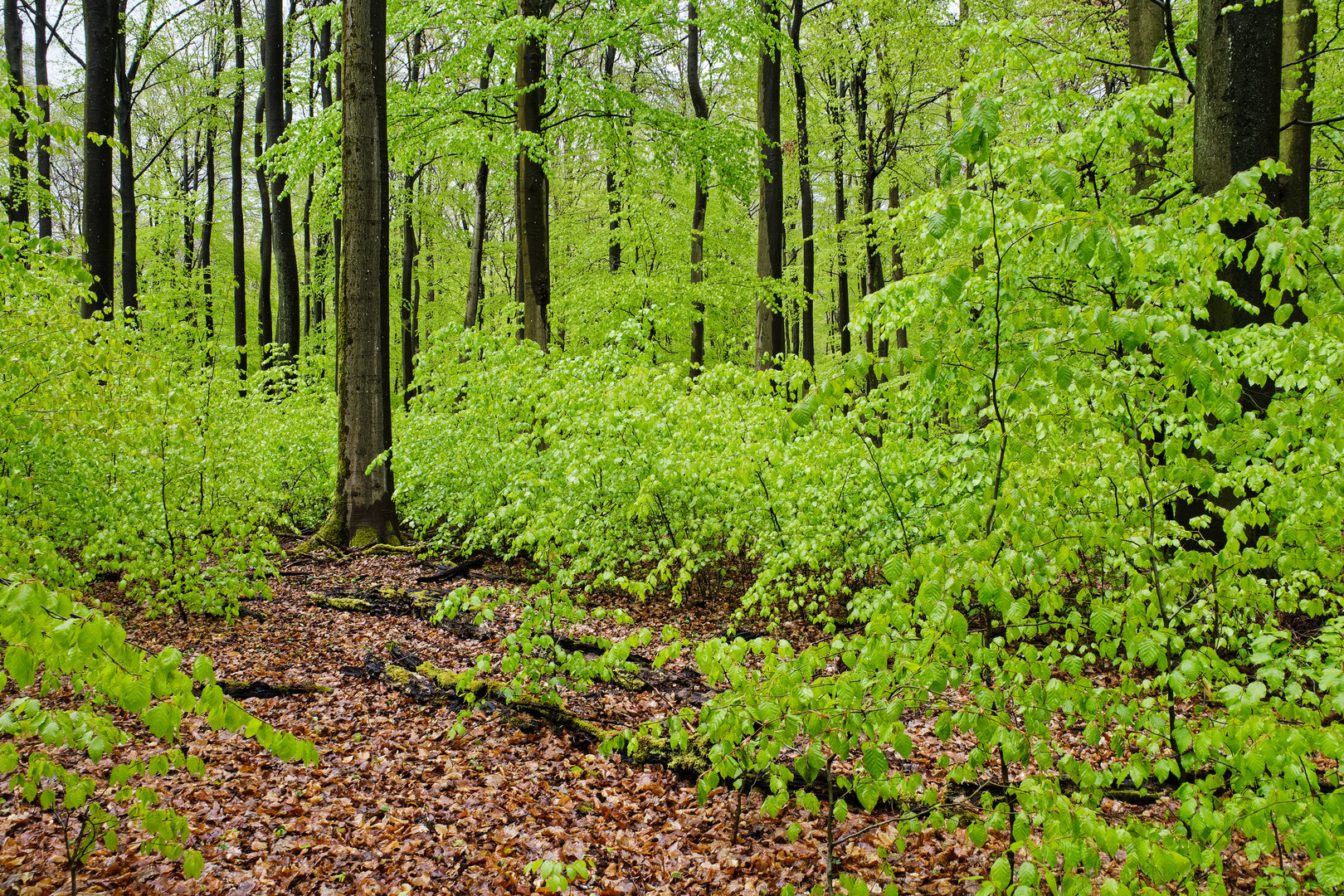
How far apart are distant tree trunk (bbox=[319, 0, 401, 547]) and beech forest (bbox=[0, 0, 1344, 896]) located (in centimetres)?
5

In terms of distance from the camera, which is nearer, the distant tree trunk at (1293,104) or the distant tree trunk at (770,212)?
the distant tree trunk at (1293,104)

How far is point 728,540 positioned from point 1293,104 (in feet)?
26.8

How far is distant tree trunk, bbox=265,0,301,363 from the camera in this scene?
13.1 meters

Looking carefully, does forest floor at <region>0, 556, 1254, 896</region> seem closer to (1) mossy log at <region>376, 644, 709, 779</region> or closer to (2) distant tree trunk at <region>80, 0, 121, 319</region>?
(1) mossy log at <region>376, 644, 709, 779</region>

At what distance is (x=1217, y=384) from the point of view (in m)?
2.24

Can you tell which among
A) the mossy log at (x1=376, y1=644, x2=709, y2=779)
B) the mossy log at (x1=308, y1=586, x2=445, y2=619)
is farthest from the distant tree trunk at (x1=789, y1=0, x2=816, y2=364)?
the mossy log at (x1=376, y1=644, x2=709, y2=779)

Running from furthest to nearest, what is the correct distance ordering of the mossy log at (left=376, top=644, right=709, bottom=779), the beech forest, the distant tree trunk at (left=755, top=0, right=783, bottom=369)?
the distant tree trunk at (left=755, top=0, right=783, bottom=369), the mossy log at (left=376, top=644, right=709, bottom=779), the beech forest

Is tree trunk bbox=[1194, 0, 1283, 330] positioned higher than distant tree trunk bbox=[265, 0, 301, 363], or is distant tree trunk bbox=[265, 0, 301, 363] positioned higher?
distant tree trunk bbox=[265, 0, 301, 363]

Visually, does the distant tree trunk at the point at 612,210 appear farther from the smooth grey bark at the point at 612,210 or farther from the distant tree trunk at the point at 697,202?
the distant tree trunk at the point at 697,202

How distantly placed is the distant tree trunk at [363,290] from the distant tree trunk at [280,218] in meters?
6.66

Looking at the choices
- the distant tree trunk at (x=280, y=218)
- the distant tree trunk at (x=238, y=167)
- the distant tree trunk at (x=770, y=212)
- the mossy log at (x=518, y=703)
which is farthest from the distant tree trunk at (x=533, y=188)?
the distant tree trunk at (x=238, y=167)

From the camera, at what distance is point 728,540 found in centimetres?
619

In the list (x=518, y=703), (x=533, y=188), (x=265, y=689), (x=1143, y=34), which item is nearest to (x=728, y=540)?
(x=518, y=703)

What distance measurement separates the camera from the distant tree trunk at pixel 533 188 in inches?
363
